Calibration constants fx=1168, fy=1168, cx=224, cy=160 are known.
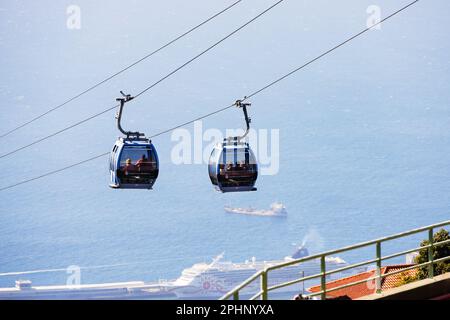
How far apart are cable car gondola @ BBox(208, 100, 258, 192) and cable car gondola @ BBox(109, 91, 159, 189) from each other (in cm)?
93

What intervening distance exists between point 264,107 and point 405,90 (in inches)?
618

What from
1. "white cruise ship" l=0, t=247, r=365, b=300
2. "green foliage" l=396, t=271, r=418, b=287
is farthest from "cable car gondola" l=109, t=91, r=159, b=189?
"white cruise ship" l=0, t=247, r=365, b=300

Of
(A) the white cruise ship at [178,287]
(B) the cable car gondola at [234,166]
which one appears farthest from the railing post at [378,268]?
(A) the white cruise ship at [178,287]

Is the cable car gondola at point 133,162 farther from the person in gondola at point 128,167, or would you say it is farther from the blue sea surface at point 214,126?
the blue sea surface at point 214,126

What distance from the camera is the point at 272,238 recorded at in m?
91.2

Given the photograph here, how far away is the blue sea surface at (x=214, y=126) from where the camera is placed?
295 ft

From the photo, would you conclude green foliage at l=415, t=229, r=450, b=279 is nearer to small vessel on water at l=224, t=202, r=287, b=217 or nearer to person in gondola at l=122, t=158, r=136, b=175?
person in gondola at l=122, t=158, r=136, b=175

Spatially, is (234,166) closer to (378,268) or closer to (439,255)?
(439,255)
